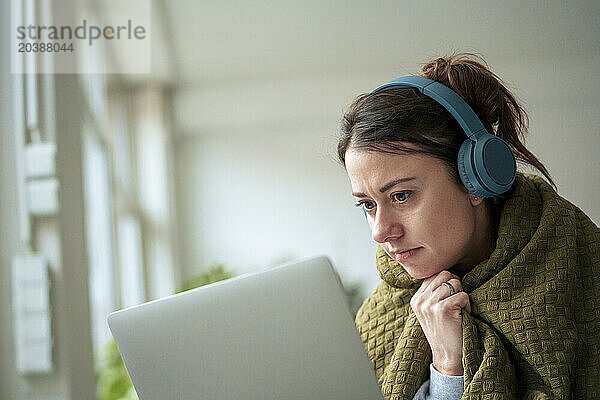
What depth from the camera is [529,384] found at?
3.44 feet

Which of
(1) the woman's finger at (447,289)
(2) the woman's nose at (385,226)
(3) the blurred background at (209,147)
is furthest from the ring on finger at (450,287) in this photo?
(3) the blurred background at (209,147)

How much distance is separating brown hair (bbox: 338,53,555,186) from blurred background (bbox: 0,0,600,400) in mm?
1094

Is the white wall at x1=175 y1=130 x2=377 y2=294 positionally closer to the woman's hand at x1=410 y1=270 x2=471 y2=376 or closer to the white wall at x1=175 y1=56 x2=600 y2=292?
the white wall at x1=175 y1=56 x2=600 y2=292

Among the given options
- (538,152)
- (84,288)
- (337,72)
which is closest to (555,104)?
(538,152)

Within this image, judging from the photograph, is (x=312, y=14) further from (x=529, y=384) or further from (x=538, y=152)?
(x=529, y=384)

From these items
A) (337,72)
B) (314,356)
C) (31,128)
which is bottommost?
(314,356)

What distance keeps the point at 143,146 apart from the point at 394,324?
2026 mm

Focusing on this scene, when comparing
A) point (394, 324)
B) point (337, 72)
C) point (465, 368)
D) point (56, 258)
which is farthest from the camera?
point (337, 72)

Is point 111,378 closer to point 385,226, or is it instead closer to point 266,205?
point 266,205

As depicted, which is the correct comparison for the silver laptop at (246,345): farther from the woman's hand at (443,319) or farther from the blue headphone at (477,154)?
the blue headphone at (477,154)

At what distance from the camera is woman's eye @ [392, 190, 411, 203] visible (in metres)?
1.10


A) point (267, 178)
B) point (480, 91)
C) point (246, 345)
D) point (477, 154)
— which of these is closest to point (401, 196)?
point (477, 154)

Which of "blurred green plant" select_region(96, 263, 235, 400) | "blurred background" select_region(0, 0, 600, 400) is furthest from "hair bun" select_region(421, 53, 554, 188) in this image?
"blurred green plant" select_region(96, 263, 235, 400)

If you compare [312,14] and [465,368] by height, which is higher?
[312,14]
